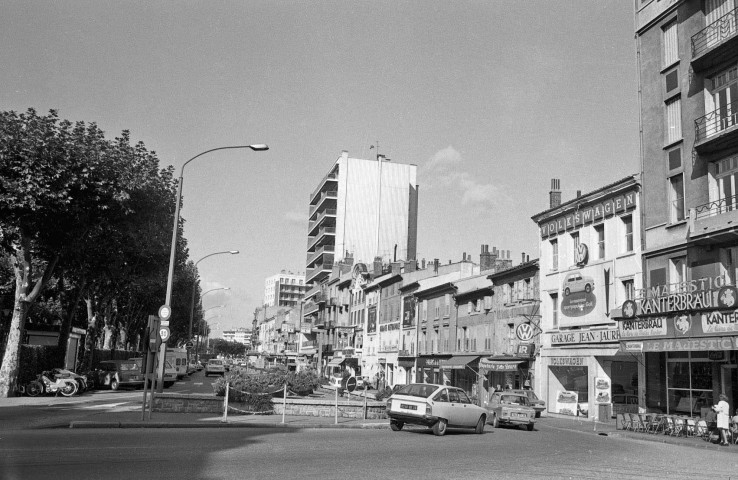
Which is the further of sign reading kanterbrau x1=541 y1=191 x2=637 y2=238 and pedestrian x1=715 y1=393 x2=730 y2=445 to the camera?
sign reading kanterbrau x1=541 y1=191 x2=637 y2=238

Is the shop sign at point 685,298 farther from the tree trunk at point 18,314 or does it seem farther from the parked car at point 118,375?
the parked car at point 118,375

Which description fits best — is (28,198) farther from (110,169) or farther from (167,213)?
(167,213)

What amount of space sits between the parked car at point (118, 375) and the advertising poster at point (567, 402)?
2450cm

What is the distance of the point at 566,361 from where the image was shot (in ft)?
110

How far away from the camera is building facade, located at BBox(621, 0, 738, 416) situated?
24.1 metres

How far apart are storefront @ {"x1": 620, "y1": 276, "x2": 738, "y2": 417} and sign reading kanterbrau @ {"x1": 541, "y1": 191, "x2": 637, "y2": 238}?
16.7 ft

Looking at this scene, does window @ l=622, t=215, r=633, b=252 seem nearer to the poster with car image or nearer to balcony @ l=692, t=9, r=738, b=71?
the poster with car image

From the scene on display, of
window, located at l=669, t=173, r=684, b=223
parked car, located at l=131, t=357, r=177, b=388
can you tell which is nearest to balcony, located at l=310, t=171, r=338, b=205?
parked car, located at l=131, t=357, r=177, b=388

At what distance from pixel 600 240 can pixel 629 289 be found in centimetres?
348

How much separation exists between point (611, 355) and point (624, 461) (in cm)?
1743

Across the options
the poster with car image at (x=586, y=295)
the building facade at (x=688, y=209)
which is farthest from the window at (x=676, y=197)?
the poster with car image at (x=586, y=295)

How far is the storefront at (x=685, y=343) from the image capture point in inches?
907

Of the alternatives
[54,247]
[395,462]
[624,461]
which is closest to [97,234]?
[54,247]

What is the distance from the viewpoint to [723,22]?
2533 cm
